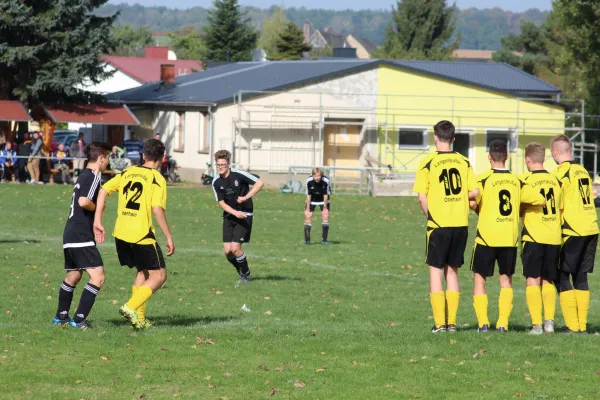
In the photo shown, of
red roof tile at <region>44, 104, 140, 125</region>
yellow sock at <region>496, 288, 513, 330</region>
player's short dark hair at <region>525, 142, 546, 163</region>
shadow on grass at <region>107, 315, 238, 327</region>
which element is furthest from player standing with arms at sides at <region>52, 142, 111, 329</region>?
red roof tile at <region>44, 104, 140, 125</region>

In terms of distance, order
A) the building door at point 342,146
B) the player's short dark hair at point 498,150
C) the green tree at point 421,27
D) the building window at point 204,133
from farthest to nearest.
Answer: the green tree at point 421,27 → the building door at point 342,146 → the building window at point 204,133 → the player's short dark hair at point 498,150

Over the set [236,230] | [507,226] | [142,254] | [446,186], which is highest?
[446,186]

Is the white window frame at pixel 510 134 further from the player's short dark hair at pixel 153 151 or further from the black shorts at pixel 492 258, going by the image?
the player's short dark hair at pixel 153 151

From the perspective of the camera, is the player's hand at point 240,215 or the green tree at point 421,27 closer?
the player's hand at point 240,215

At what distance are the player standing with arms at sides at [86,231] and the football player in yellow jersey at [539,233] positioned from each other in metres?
4.25

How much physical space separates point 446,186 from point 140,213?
2.99 meters

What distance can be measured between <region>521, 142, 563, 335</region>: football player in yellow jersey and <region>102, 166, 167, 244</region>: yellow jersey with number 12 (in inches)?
145

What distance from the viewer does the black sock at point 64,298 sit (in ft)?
35.6

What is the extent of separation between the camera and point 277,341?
10.3 m

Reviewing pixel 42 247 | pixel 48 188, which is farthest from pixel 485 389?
pixel 48 188

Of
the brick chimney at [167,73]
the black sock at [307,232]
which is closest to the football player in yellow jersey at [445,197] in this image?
the black sock at [307,232]

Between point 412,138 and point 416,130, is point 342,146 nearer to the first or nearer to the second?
point 412,138

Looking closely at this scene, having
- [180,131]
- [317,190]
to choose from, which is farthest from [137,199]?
[180,131]

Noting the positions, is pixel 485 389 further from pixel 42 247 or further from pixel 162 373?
pixel 42 247
